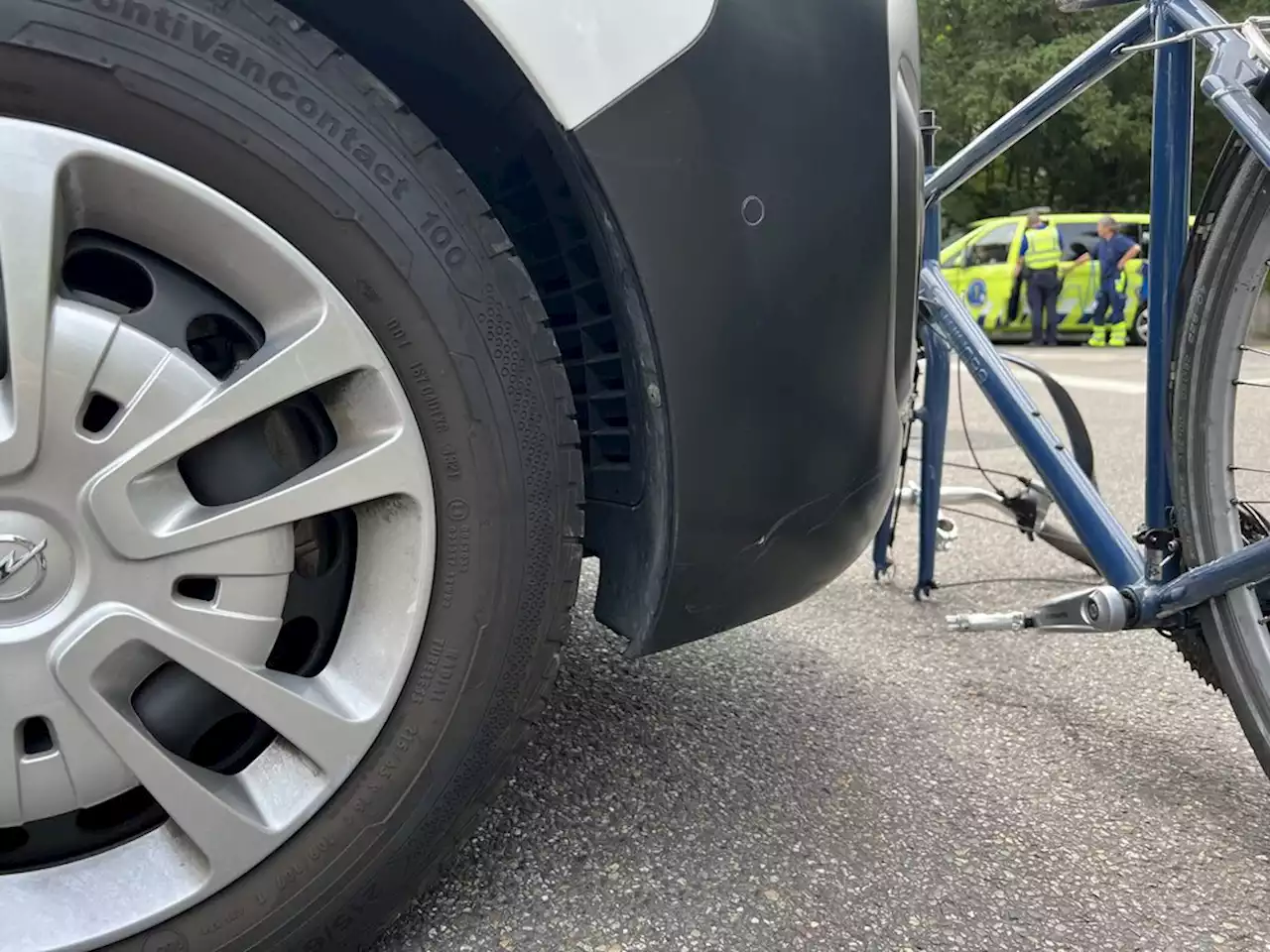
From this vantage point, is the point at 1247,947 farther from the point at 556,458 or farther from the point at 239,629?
the point at 239,629

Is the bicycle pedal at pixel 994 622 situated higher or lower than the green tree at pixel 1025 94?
lower

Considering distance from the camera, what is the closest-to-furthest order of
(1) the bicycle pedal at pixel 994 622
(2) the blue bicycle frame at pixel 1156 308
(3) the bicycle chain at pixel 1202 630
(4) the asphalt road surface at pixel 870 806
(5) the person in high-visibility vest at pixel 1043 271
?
(4) the asphalt road surface at pixel 870 806 < (2) the blue bicycle frame at pixel 1156 308 < (3) the bicycle chain at pixel 1202 630 < (1) the bicycle pedal at pixel 994 622 < (5) the person in high-visibility vest at pixel 1043 271

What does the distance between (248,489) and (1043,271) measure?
45.8 feet

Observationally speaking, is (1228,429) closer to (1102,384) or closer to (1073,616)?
(1073,616)

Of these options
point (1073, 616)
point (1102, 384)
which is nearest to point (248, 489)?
point (1073, 616)

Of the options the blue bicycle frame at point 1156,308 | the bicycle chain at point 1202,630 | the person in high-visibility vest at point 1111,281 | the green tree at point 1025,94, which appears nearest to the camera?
the blue bicycle frame at point 1156,308

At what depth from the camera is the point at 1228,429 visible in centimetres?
165

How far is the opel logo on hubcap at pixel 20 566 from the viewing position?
104 cm

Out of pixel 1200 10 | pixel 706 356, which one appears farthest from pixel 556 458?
pixel 1200 10

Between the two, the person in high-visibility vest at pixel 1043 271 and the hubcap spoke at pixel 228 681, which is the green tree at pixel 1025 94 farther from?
the hubcap spoke at pixel 228 681

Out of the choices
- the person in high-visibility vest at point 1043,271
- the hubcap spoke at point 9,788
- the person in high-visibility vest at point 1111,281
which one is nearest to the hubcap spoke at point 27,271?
the hubcap spoke at point 9,788

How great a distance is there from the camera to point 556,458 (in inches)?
46.8

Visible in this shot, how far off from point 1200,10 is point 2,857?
203 cm

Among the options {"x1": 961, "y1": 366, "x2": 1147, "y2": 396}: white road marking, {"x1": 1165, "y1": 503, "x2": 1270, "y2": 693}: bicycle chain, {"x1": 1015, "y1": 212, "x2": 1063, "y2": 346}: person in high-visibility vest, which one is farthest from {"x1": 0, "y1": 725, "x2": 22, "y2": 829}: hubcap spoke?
{"x1": 1015, "y1": 212, "x2": 1063, "y2": 346}: person in high-visibility vest
